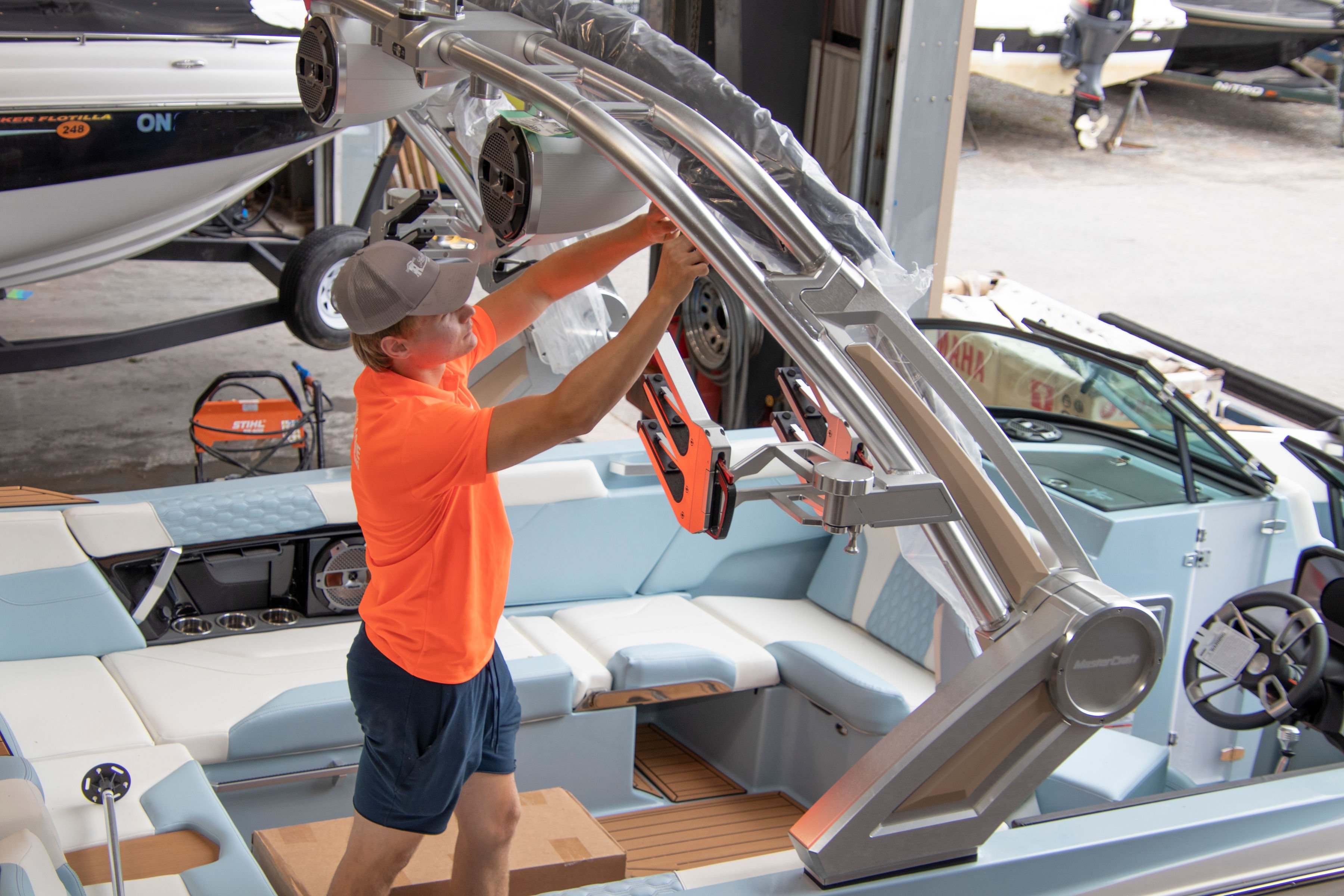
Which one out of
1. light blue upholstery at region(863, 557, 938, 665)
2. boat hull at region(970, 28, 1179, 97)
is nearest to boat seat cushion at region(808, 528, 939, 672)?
light blue upholstery at region(863, 557, 938, 665)

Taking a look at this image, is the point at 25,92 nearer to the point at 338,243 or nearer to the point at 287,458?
the point at 338,243

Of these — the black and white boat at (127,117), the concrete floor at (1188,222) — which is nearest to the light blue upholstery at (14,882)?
the black and white boat at (127,117)

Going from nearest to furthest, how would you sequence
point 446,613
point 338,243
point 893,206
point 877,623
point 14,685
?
point 446,613
point 14,685
point 877,623
point 893,206
point 338,243

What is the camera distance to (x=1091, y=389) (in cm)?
347

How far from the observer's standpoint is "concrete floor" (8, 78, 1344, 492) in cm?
605

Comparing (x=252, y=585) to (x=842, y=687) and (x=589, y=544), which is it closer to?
(x=589, y=544)

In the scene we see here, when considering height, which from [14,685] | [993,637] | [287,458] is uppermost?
[993,637]

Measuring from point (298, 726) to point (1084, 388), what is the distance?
2.33m

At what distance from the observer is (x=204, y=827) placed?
7.42ft

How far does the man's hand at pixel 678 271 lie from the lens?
1.62m

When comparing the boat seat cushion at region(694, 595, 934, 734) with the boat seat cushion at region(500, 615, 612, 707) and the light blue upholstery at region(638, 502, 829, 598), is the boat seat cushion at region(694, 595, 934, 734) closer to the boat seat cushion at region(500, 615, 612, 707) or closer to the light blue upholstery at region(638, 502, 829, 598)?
the light blue upholstery at region(638, 502, 829, 598)

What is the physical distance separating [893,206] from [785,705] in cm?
182

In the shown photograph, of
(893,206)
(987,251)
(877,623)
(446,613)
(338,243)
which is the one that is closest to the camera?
(446,613)

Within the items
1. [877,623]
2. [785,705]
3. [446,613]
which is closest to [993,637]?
[446,613]
